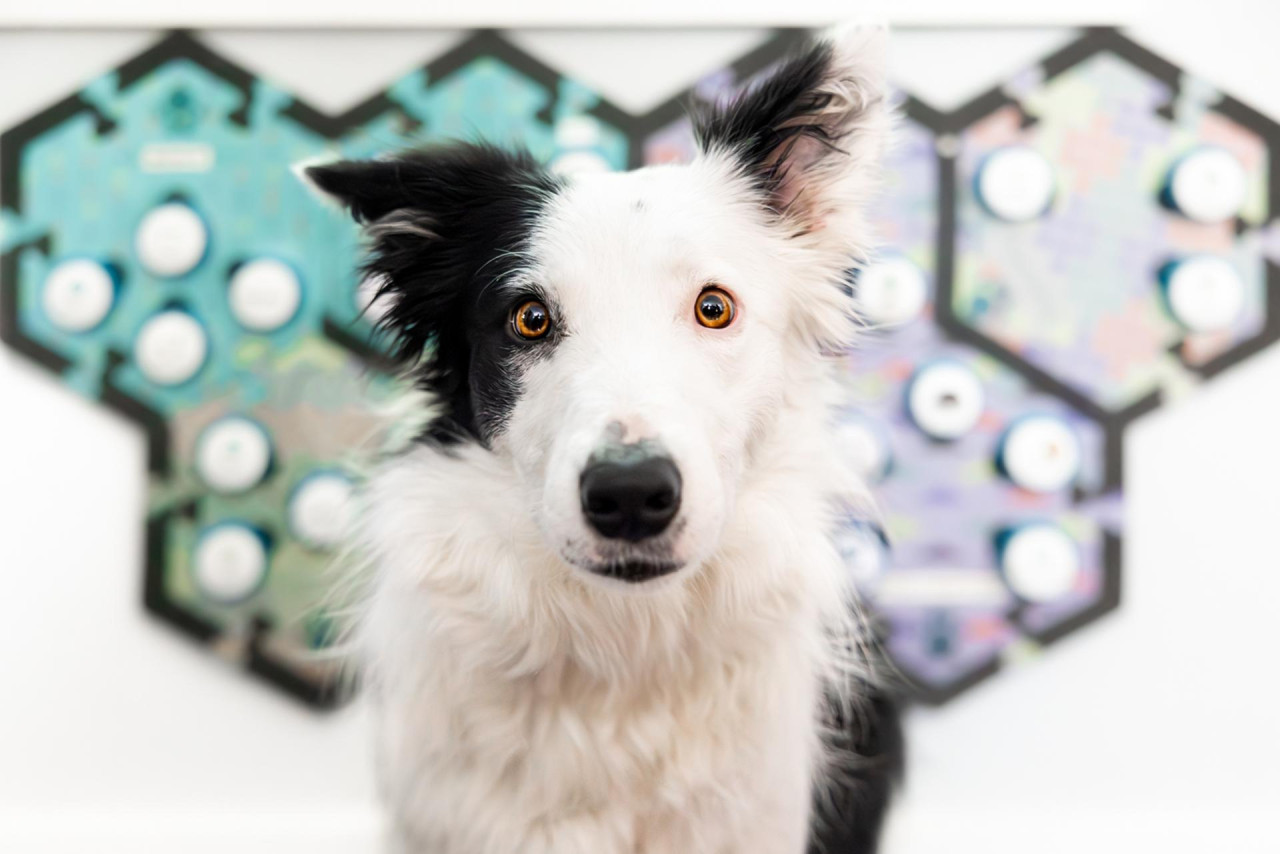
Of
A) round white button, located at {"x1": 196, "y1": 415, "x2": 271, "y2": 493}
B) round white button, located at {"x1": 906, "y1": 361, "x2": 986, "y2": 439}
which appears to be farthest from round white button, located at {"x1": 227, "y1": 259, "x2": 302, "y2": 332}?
round white button, located at {"x1": 906, "y1": 361, "x2": 986, "y2": 439}

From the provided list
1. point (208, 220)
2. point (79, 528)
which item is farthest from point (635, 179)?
point (79, 528)

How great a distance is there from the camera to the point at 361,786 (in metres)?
1.92

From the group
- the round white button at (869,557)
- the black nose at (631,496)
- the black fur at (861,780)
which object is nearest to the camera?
the black nose at (631,496)

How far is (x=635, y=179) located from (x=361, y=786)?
1510 mm

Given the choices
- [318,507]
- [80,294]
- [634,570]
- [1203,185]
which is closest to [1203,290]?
[1203,185]

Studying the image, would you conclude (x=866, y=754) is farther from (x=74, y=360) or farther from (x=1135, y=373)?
(x=74, y=360)

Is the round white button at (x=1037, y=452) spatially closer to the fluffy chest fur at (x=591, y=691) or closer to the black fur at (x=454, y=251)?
the fluffy chest fur at (x=591, y=691)

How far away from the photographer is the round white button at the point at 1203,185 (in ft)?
6.04

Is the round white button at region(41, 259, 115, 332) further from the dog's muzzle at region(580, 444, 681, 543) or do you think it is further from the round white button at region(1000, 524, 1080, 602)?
the round white button at region(1000, 524, 1080, 602)

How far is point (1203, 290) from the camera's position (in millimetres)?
1844

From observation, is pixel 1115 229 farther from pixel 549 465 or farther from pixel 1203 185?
pixel 549 465

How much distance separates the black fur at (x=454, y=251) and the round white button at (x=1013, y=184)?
3.61 feet

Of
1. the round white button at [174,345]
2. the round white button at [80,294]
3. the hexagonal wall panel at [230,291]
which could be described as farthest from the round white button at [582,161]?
the round white button at [80,294]

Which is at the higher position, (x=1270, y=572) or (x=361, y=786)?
(x=1270, y=572)
